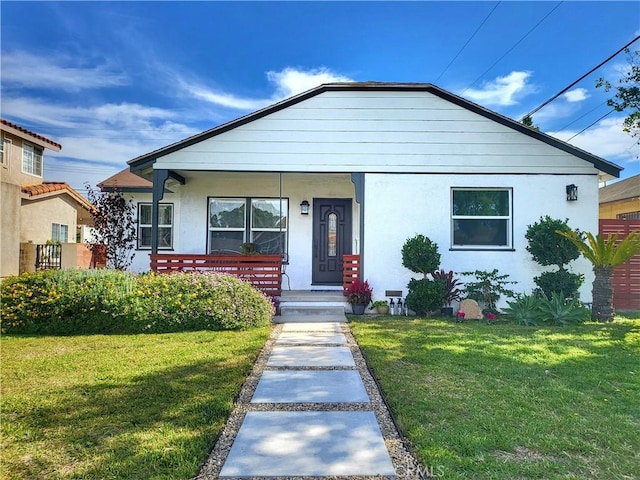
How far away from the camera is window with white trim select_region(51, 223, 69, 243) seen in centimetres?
1838

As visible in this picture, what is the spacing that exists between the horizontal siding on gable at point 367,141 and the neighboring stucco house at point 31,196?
28.3 ft

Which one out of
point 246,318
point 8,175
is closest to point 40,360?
point 246,318

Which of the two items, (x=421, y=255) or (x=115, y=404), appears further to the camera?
(x=421, y=255)

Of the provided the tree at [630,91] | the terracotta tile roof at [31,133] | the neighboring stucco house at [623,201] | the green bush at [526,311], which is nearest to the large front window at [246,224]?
the green bush at [526,311]

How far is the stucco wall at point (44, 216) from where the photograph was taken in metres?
16.6

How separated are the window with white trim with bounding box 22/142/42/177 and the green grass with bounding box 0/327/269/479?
15106 mm

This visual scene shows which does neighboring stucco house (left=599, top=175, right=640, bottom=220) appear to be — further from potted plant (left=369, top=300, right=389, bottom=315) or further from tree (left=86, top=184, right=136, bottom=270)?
tree (left=86, top=184, right=136, bottom=270)

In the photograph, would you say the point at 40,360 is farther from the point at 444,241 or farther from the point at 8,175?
the point at 8,175

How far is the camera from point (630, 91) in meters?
7.78

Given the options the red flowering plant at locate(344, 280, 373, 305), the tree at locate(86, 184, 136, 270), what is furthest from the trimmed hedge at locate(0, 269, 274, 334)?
the tree at locate(86, 184, 136, 270)

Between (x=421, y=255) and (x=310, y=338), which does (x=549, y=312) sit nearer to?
(x=421, y=255)

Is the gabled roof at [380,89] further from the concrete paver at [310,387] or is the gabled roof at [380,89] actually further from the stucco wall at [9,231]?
the stucco wall at [9,231]

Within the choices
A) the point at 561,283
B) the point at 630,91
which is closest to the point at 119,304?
the point at 561,283

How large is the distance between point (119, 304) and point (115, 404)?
3523 millimetres
